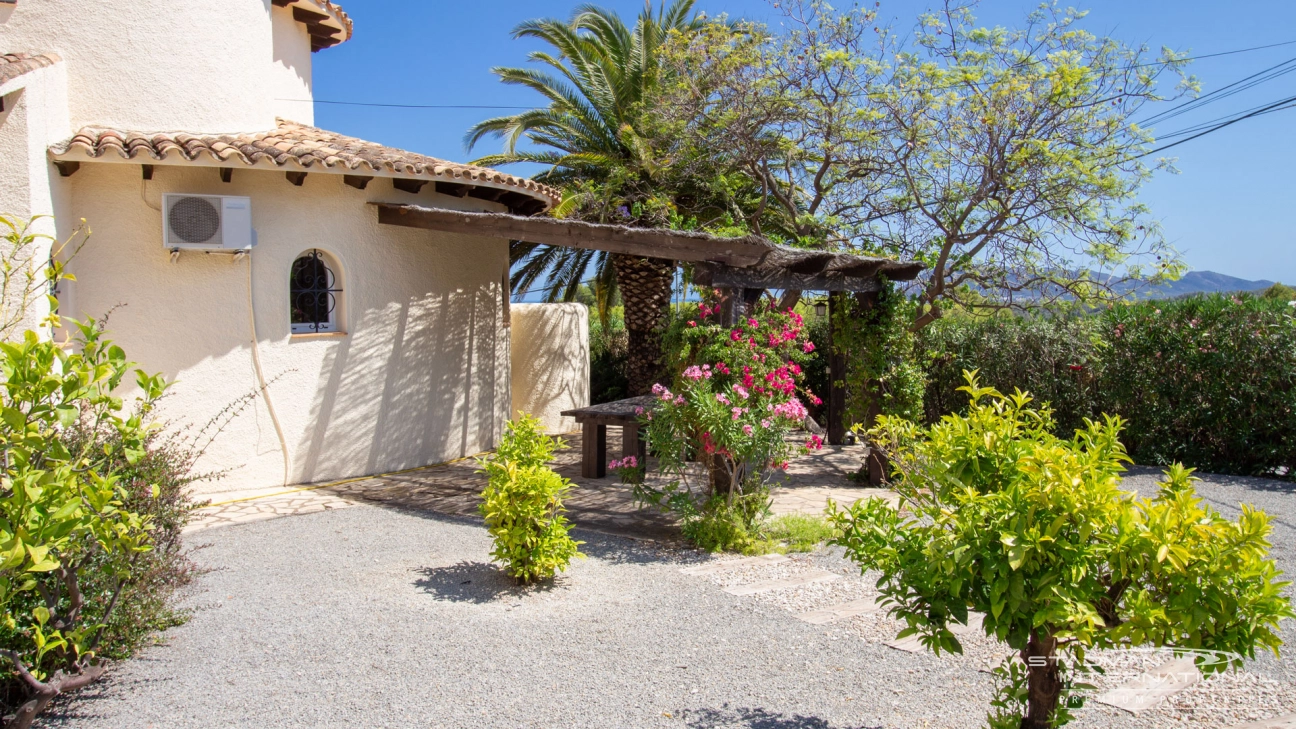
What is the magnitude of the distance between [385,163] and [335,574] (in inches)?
167

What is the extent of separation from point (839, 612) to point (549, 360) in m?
8.35

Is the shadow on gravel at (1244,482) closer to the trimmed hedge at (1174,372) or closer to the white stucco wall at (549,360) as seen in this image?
the trimmed hedge at (1174,372)

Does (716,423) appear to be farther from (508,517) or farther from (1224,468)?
(1224,468)

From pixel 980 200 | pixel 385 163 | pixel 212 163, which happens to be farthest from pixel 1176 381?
pixel 212 163

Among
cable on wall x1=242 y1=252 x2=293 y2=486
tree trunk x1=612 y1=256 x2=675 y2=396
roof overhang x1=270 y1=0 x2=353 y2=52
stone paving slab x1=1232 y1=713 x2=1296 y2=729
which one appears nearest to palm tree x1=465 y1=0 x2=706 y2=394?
tree trunk x1=612 y1=256 x2=675 y2=396

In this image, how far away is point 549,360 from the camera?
12.8m

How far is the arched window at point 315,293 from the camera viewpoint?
28.6ft

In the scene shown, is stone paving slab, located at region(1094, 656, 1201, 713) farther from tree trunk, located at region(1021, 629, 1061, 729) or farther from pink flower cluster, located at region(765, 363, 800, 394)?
pink flower cluster, located at region(765, 363, 800, 394)

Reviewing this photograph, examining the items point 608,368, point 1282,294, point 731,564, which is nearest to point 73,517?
point 731,564

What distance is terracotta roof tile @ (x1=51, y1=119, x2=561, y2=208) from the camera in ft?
23.9

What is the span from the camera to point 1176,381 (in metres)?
9.56

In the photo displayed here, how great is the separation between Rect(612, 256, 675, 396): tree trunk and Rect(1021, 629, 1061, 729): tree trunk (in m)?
9.93

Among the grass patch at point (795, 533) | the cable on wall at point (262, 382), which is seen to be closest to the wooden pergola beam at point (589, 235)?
the cable on wall at point (262, 382)

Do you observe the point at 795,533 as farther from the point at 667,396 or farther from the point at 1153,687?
the point at 1153,687
